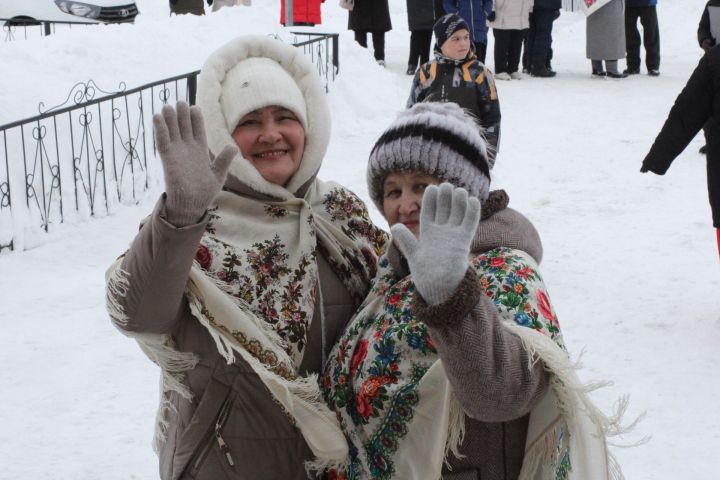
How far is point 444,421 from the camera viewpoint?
1935 millimetres

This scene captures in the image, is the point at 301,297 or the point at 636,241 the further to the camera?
the point at 636,241

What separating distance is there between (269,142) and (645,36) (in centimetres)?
1160

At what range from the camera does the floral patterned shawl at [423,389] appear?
189 centimetres

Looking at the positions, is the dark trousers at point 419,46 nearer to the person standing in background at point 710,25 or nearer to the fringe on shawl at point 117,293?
the person standing in background at point 710,25

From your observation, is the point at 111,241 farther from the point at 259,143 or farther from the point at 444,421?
the point at 444,421

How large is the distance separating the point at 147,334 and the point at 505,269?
2.55ft

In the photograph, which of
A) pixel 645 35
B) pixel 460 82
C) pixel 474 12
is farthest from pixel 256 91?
pixel 645 35

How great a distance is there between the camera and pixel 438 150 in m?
2.16

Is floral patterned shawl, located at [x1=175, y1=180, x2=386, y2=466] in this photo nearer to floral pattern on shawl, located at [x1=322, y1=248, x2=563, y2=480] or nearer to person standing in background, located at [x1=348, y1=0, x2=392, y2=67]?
floral pattern on shawl, located at [x1=322, y1=248, x2=563, y2=480]

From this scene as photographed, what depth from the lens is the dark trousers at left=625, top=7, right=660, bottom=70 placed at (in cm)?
1274

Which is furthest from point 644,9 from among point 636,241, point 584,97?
point 636,241

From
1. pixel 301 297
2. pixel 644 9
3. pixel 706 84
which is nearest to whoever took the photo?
pixel 301 297

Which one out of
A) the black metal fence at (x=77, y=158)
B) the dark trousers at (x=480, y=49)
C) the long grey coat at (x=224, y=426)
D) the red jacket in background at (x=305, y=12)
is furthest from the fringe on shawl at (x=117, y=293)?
the red jacket in background at (x=305, y=12)

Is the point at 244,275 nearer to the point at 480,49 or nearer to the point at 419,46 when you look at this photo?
the point at 480,49
